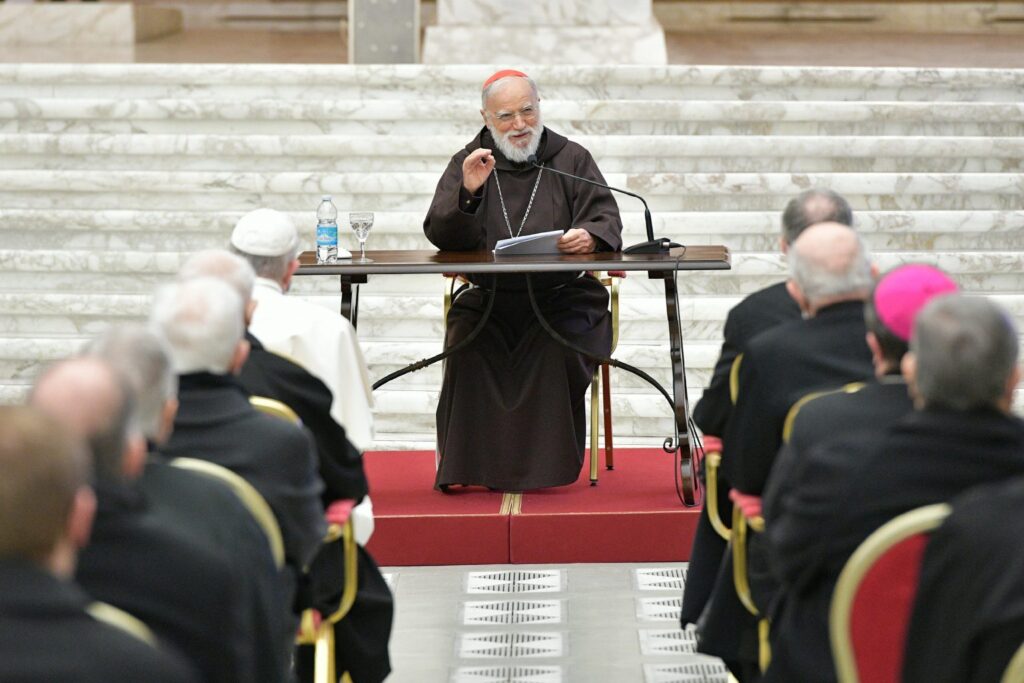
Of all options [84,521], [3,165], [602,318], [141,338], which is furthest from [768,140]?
[84,521]

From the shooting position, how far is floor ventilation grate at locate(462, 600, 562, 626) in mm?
4590

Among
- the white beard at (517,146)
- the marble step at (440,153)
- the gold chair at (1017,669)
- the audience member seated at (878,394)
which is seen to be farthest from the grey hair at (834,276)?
the marble step at (440,153)

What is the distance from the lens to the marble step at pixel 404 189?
8.30 m

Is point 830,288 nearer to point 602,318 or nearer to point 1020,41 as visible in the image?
point 602,318

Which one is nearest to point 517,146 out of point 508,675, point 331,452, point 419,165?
point 508,675

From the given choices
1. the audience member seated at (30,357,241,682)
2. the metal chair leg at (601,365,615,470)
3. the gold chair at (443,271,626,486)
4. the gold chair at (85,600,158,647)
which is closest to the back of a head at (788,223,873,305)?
the audience member seated at (30,357,241,682)

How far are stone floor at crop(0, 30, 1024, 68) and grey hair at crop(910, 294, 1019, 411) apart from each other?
8.46 m

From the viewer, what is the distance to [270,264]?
4008 mm

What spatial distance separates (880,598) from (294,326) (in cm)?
203

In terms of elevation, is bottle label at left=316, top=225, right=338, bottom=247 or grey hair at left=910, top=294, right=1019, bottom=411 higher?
grey hair at left=910, top=294, right=1019, bottom=411

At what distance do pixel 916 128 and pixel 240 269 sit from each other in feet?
21.2

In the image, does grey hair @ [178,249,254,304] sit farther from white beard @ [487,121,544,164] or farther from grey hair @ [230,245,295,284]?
white beard @ [487,121,544,164]

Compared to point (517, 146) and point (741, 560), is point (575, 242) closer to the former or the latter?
point (517, 146)

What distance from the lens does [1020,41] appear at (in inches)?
509
